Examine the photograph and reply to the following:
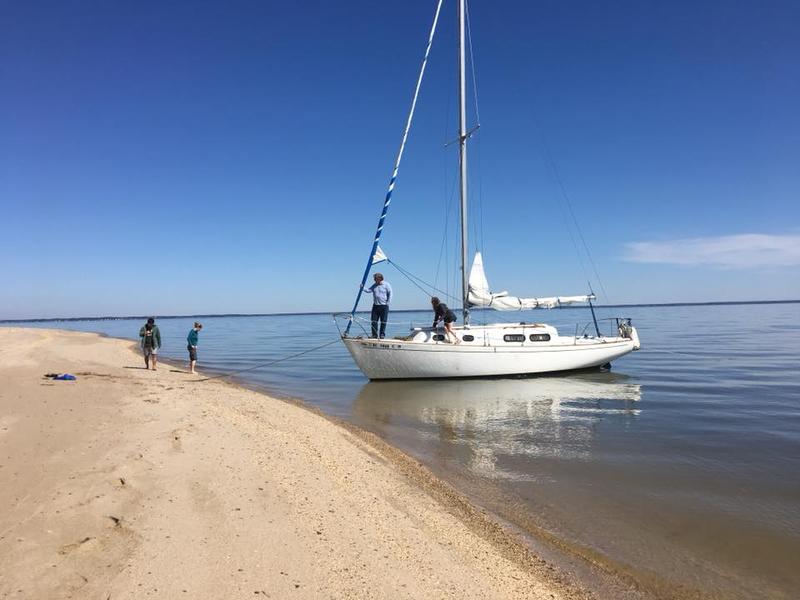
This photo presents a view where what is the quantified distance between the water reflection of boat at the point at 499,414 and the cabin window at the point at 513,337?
176 cm

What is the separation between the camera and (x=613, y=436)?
37.9 ft

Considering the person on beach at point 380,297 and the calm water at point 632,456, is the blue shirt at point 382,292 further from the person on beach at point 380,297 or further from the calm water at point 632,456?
the calm water at point 632,456

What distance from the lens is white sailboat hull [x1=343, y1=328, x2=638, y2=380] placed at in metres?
19.1

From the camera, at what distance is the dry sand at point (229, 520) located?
4.14 meters

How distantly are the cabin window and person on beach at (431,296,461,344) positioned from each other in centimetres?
226

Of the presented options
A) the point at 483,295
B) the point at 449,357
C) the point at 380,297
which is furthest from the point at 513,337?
the point at 380,297

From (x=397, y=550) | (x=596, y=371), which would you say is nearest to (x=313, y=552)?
(x=397, y=550)

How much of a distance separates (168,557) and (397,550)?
2.20 m

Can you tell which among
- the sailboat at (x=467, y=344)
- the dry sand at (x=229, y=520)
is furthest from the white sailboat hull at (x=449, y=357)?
the dry sand at (x=229, y=520)

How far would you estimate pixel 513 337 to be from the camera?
20453mm

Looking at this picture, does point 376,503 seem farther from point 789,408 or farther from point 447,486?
point 789,408

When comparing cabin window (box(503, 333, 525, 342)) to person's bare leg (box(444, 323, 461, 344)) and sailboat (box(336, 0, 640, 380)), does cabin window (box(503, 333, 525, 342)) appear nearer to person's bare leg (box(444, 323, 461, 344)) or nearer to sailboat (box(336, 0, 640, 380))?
sailboat (box(336, 0, 640, 380))

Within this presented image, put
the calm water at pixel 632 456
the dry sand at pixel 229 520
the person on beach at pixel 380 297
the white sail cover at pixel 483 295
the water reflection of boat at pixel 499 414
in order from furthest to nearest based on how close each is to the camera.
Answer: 1. the white sail cover at pixel 483 295
2. the person on beach at pixel 380 297
3. the water reflection of boat at pixel 499 414
4. the calm water at pixel 632 456
5. the dry sand at pixel 229 520

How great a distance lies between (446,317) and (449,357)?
1.64 metres
